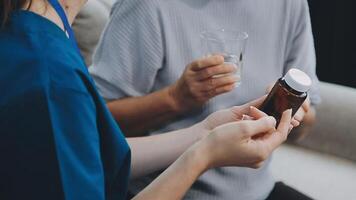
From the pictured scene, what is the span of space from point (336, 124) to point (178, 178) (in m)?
1.00

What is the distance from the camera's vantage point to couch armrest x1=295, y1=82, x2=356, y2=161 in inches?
64.4

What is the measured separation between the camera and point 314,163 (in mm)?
1657

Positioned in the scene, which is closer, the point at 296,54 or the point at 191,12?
the point at 191,12

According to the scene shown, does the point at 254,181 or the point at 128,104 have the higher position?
the point at 128,104

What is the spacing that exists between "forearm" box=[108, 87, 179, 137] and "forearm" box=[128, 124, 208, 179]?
7cm

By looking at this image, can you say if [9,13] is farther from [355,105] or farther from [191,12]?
[355,105]

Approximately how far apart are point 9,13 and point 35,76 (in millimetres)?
121

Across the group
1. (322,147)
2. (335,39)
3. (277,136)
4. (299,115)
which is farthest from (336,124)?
(277,136)

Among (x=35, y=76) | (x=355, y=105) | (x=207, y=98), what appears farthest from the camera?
(x=355, y=105)

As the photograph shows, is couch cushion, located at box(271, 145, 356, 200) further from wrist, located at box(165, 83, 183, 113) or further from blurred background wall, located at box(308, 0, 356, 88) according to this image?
wrist, located at box(165, 83, 183, 113)

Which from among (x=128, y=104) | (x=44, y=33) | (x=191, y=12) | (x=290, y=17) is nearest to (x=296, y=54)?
(x=290, y=17)

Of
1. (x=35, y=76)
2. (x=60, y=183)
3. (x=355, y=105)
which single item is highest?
(x=35, y=76)

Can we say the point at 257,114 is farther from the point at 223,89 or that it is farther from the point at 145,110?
the point at 145,110

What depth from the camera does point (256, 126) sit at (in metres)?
0.81
